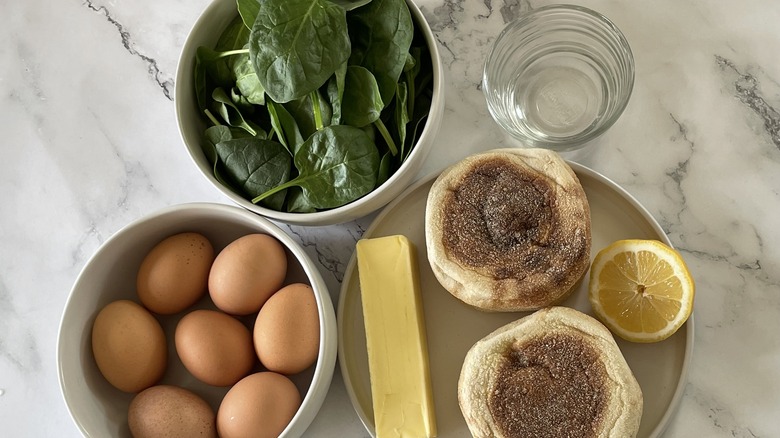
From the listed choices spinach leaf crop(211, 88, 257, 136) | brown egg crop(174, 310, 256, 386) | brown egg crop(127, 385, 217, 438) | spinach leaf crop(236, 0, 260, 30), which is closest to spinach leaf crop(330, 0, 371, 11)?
spinach leaf crop(236, 0, 260, 30)

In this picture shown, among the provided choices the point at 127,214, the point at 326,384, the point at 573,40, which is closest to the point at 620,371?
the point at 326,384

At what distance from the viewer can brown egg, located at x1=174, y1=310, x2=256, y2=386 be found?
1.18 metres

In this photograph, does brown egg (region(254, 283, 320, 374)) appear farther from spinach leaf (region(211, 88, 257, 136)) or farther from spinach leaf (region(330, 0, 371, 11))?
spinach leaf (region(330, 0, 371, 11))

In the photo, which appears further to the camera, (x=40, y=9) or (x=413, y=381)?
(x=40, y=9)

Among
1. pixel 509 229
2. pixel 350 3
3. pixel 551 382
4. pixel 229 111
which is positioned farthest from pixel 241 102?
pixel 551 382

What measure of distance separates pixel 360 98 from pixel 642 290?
1.67ft

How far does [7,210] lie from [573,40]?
1055mm

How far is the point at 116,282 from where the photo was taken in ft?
4.17

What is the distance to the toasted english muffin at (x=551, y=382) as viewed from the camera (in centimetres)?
113

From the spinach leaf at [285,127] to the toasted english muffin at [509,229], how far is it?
23cm

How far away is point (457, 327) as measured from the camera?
1.26m

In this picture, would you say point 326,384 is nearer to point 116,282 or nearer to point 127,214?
point 116,282

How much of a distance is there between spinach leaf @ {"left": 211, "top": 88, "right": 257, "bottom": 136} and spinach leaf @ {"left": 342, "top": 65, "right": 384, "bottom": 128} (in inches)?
6.1

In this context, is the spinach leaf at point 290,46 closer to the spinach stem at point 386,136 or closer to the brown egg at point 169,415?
the spinach stem at point 386,136
